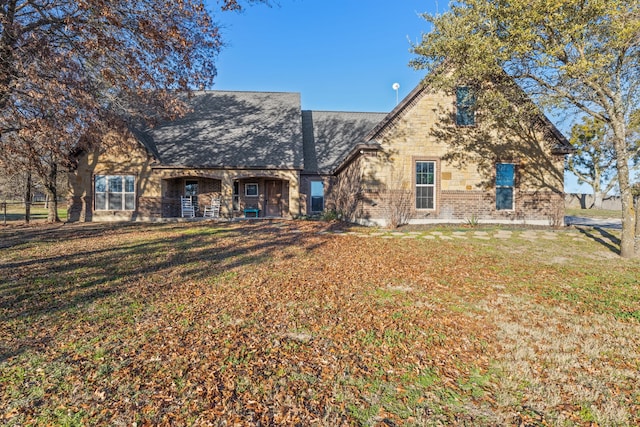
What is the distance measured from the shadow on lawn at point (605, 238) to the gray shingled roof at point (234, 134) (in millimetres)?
12934

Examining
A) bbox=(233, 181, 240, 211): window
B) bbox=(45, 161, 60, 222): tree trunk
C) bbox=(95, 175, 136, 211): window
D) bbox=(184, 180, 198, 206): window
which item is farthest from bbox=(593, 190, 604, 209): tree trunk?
bbox=(45, 161, 60, 222): tree trunk

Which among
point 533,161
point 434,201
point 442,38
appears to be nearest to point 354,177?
point 434,201

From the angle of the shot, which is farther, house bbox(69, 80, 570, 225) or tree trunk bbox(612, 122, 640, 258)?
house bbox(69, 80, 570, 225)

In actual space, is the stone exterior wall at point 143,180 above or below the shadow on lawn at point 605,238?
above

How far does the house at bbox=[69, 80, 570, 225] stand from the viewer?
41.1 ft

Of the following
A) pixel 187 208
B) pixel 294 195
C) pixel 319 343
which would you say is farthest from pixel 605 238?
pixel 187 208

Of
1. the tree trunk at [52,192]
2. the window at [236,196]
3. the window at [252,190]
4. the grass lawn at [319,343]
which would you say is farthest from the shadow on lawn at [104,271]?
the window at [252,190]

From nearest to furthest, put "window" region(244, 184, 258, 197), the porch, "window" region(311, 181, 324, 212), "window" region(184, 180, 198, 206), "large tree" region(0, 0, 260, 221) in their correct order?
"large tree" region(0, 0, 260, 221) → the porch → "window" region(184, 180, 198, 206) → "window" region(244, 184, 258, 197) → "window" region(311, 181, 324, 212)

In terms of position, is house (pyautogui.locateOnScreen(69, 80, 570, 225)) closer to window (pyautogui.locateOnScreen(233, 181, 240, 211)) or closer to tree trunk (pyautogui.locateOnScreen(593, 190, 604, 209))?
window (pyautogui.locateOnScreen(233, 181, 240, 211))

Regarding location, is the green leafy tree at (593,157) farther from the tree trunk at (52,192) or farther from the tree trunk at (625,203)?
the tree trunk at (52,192)

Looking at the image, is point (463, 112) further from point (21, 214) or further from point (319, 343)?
point (21, 214)

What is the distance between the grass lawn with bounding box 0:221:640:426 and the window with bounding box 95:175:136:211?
1092 cm

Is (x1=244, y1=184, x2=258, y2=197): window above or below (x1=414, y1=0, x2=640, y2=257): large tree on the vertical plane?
below

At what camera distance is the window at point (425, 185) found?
12688mm
